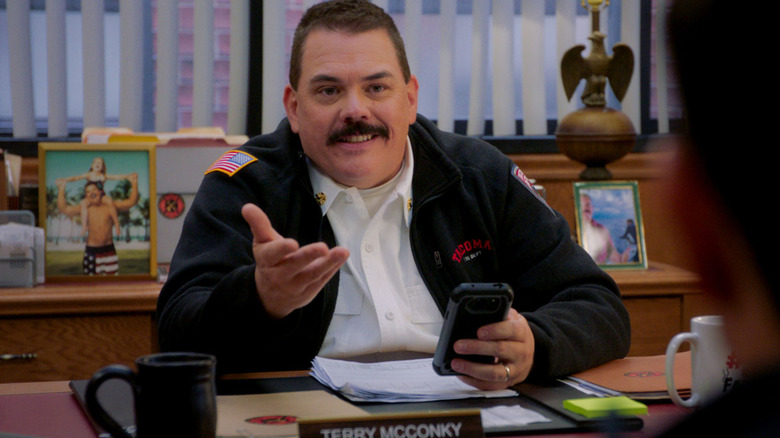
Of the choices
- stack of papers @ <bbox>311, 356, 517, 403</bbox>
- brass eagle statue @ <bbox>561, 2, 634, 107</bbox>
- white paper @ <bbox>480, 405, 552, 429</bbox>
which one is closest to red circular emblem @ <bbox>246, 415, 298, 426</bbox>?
stack of papers @ <bbox>311, 356, 517, 403</bbox>

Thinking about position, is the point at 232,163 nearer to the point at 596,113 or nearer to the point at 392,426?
the point at 392,426

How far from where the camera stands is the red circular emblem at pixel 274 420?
105 centimetres

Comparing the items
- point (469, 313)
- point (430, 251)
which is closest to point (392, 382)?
point (469, 313)

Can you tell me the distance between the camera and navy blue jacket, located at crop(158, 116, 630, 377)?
4.76 ft

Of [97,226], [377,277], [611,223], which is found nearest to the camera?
[377,277]

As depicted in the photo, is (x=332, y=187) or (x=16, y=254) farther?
(x=16, y=254)

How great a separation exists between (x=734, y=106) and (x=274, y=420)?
75cm

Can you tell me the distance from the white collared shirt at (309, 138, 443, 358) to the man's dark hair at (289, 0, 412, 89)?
0.67 ft

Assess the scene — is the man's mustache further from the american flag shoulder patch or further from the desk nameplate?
the desk nameplate

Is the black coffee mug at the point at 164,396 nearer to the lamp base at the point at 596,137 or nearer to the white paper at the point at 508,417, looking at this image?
the white paper at the point at 508,417

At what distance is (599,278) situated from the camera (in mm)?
1668

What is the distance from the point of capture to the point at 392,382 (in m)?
1.24

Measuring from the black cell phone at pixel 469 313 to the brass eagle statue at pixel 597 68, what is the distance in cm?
164

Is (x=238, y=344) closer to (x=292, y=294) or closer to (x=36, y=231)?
(x=292, y=294)
